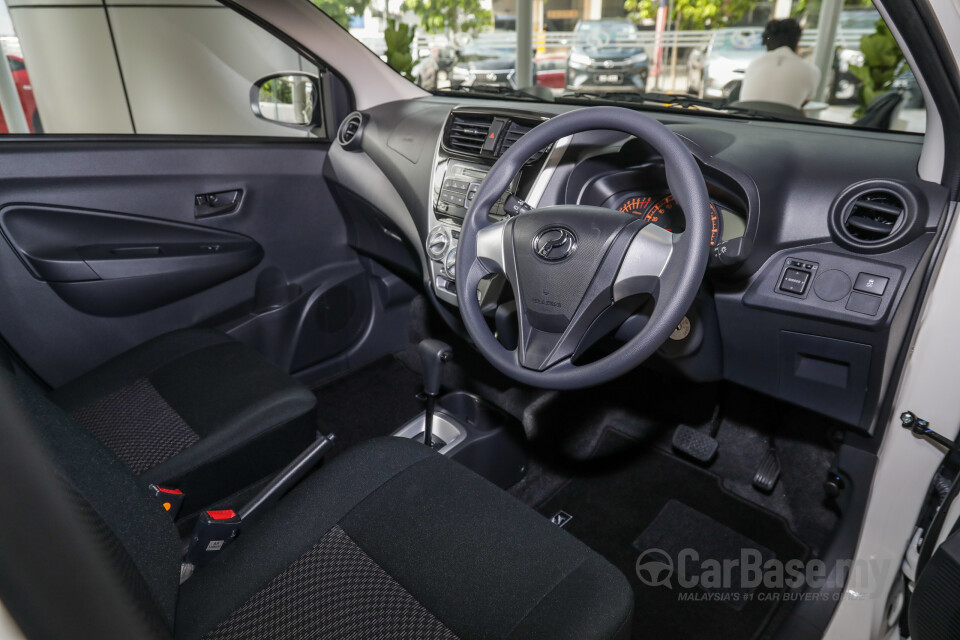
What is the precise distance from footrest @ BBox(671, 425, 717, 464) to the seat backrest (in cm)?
145

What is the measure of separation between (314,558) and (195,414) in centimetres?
57

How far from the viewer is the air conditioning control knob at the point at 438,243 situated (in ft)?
5.17

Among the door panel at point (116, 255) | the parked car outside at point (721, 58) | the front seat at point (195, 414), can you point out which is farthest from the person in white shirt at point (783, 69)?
the front seat at point (195, 414)

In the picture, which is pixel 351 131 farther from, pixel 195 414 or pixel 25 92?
pixel 25 92

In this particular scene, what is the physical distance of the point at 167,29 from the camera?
3.67 m

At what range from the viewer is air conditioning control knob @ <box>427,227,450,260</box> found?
1576 mm

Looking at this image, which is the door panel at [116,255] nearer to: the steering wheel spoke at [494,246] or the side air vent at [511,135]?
the side air vent at [511,135]

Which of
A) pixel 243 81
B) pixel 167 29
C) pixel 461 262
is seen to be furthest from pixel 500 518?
pixel 167 29

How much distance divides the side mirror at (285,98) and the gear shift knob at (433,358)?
1013mm

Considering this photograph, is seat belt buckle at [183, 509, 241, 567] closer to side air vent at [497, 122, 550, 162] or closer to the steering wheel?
the steering wheel

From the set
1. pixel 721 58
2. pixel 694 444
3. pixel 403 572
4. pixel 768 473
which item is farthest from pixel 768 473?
pixel 721 58

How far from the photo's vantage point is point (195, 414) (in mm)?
1394

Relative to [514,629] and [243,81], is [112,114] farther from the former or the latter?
[514,629]

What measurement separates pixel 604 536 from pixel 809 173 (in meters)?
1.07
